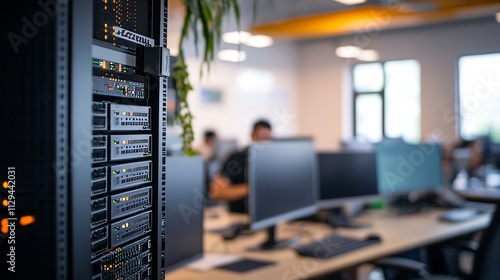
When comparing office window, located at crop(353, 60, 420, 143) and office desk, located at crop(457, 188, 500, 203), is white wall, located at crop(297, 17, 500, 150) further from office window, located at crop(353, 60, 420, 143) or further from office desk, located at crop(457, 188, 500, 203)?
office desk, located at crop(457, 188, 500, 203)

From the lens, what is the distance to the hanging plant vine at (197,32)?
1521mm

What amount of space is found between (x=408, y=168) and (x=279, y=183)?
1.51m

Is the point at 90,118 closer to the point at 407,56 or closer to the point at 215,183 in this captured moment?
the point at 215,183

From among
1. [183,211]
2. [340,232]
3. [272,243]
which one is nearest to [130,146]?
[183,211]

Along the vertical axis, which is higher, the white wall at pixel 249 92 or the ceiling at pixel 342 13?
the ceiling at pixel 342 13

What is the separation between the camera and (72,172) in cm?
87

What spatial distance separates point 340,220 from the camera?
334 centimetres

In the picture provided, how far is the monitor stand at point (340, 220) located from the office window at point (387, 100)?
5.13m

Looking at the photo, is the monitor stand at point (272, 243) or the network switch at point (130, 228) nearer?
the network switch at point (130, 228)

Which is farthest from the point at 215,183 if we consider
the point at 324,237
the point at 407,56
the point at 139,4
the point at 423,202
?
the point at 407,56

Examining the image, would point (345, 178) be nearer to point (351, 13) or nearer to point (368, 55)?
point (351, 13)

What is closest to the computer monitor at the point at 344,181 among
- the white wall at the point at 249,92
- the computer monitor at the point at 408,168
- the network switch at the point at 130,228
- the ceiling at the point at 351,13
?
the computer monitor at the point at 408,168

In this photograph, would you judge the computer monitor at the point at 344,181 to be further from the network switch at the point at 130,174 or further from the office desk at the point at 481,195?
the network switch at the point at 130,174

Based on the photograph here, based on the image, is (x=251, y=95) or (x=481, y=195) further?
(x=251, y=95)
